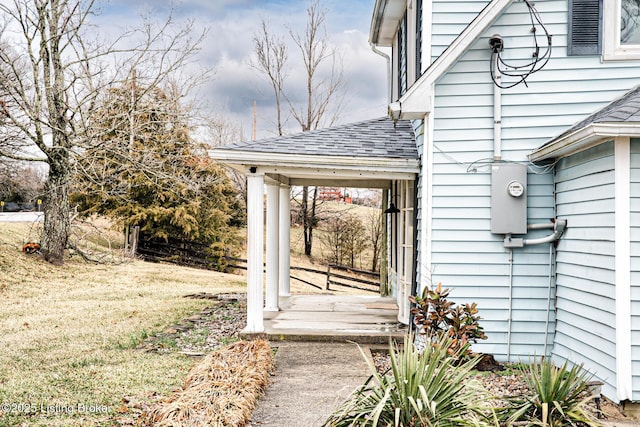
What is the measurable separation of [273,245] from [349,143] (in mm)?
2315

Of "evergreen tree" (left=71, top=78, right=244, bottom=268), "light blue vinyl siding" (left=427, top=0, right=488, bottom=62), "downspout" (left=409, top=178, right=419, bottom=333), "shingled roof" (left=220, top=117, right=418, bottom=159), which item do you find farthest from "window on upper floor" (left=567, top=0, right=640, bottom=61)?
"evergreen tree" (left=71, top=78, right=244, bottom=268)

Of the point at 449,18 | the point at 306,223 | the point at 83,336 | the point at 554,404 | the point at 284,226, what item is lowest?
the point at 83,336

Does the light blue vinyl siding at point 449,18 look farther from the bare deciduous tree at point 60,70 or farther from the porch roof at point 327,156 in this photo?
the bare deciduous tree at point 60,70

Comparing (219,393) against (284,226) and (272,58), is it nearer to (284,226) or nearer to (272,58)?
(284,226)

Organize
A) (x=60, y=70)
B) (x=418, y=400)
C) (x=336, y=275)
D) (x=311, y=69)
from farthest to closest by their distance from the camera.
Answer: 1. (x=311, y=69)
2. (x=336, y=275)
3. (x=60, y=70)
4. (x=418, y=400)

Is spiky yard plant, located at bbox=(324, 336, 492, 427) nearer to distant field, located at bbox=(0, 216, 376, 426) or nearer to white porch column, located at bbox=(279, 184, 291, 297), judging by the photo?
distant field, located at bbox=(0, 216, 376, 426)

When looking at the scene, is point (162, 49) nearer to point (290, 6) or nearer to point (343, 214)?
point (290, 6)

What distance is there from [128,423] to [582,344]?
4221 millimetres

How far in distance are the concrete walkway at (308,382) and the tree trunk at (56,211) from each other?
10.7m

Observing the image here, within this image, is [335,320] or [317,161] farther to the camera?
[335,320]

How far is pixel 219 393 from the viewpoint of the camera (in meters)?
4.54

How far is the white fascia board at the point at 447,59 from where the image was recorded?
604cm

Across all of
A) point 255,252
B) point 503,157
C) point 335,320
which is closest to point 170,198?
point 335,320

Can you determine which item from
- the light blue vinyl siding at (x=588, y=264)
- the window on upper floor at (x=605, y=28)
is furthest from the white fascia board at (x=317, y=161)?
the window on upper floor at (x=605, y=28)
